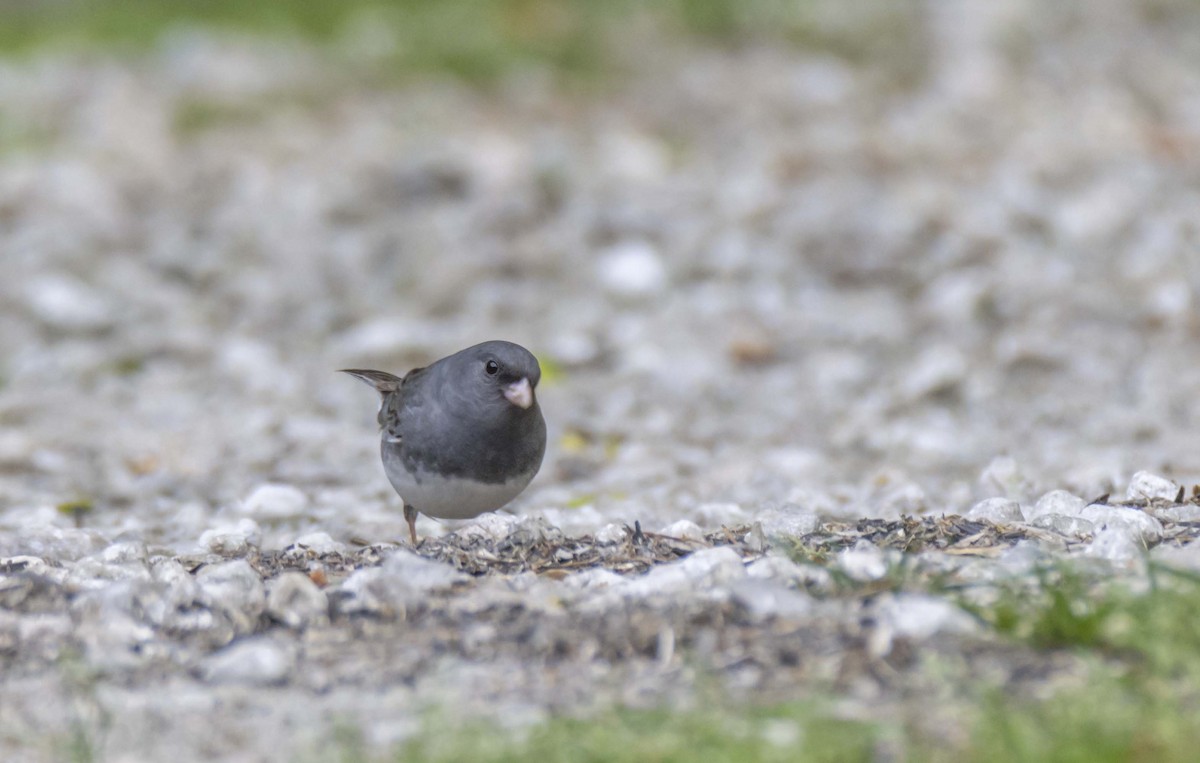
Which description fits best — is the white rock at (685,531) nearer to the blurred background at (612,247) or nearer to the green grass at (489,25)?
the blurred background at (612,247)

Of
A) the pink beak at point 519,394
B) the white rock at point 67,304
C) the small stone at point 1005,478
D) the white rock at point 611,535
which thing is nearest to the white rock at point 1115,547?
the white rock at point 611,535

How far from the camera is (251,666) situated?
2.58 meters

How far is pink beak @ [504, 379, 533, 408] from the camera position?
3750mm

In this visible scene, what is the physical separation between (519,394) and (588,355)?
7.34 feet

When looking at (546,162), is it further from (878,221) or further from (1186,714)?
(1186,714)

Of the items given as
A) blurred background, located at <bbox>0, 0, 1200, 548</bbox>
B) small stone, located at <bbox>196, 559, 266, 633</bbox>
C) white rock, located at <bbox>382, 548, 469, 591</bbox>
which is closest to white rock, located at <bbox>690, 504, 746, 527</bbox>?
blurred background, located at <bbox>0, 0, 1200, 548</bbox>

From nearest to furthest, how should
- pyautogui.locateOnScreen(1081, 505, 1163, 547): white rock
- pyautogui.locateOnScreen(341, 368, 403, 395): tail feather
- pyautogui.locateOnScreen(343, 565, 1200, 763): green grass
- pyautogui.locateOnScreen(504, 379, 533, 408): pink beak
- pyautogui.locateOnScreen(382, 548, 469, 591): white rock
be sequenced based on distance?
pyautogui.locateOnScreen(343, 565, 1200, 763): green grass < pyautogui.locateOnScreen(382, 548, 469, 591): white rock < pyautogui.locateOnScreen(1081, 505, 1163, 547): white rock < pyautogui.locateOnScreen(504, 379, 533, 408): pink beak < pyautogui.locateOnScreen(341, 368, 403, 395): tail feather

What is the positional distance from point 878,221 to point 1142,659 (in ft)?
15.8

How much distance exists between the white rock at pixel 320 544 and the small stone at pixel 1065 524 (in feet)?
5.43

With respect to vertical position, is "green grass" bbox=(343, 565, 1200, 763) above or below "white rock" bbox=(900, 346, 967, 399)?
below

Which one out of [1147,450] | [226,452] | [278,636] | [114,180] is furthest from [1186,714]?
[114,180]

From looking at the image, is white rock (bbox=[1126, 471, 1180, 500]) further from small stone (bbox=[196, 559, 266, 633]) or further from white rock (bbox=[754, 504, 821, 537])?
small stone (bbox=[196, 559, 266, 633])

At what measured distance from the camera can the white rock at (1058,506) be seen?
11.2 feet

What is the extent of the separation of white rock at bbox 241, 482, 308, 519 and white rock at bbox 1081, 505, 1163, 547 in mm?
2300
